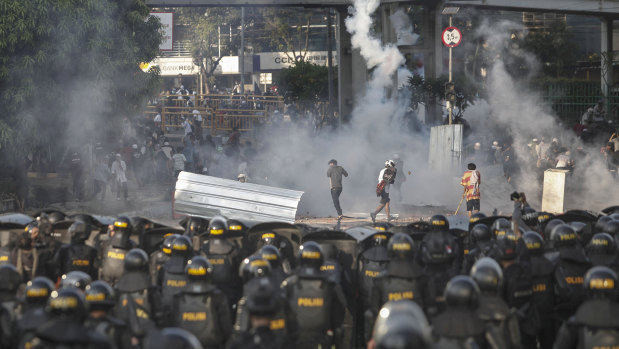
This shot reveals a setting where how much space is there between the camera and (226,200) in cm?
1911

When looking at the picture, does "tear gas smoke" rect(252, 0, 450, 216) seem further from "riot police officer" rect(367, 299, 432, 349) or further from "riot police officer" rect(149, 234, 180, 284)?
"riot police officer" rect(367, 299, 432, 349)

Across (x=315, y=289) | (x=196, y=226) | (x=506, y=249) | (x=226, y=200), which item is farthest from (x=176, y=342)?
(x=226, y=200)

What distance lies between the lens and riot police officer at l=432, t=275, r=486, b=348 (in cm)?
577

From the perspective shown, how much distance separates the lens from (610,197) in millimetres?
24297

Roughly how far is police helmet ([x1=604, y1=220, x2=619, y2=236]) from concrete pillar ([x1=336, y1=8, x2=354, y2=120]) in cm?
2325

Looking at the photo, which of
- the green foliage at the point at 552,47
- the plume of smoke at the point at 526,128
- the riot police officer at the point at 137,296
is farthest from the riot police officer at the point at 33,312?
the green foliage at the point at 552,47

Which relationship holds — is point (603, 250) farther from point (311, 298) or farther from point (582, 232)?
point (311, 298)

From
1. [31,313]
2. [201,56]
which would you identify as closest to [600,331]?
[31,313]

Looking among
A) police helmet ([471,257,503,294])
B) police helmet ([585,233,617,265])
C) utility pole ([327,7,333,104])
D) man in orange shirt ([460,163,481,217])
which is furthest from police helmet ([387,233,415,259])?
utility pole ([327,7,333,104])

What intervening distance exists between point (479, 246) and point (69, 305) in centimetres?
518

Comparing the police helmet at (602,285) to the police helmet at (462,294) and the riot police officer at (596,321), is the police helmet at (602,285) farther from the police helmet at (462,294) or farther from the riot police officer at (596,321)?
the police helmet at (462,294)

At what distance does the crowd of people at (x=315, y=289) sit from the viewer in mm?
5789

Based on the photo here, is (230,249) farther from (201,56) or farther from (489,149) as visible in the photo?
(201,56)

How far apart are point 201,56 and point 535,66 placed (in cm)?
1925
